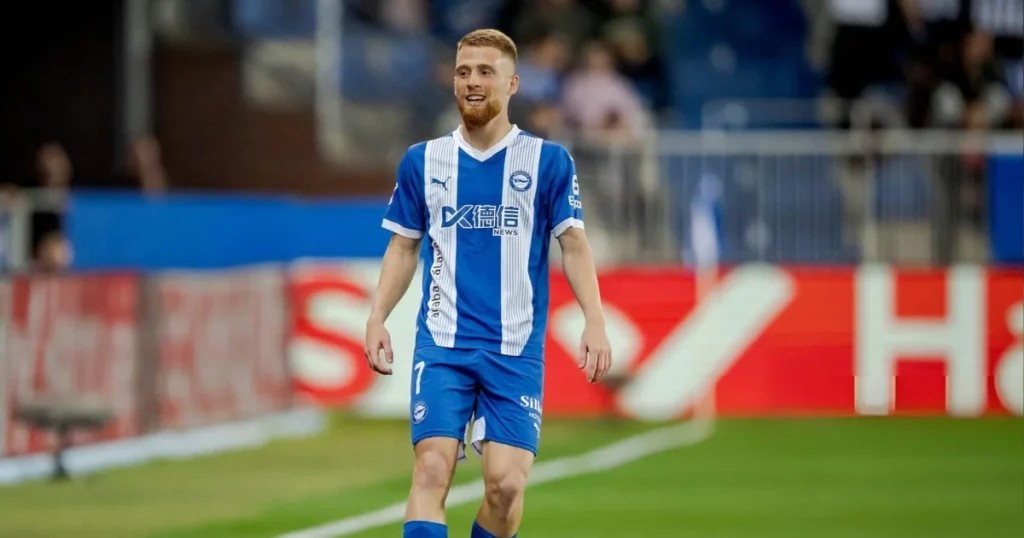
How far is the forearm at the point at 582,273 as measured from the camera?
305 inches

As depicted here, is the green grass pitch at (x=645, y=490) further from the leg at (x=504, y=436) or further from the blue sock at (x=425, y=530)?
the blue sock at (x=425, y=530)

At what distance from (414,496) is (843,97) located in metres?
15.6

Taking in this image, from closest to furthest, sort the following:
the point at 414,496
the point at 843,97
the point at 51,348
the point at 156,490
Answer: the point at 414,496 → the point at 156,490 → the point at 51,348 → the point at 843,97

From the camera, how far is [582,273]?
7824 millimetres

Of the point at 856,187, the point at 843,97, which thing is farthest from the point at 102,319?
the point at 843,97

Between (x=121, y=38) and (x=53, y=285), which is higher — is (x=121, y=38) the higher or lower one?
the higher one

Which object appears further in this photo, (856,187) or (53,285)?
(856,187)

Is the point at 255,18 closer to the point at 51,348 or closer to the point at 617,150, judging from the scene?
the point at 617,150

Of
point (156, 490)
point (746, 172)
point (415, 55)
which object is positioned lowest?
point (156, 490)

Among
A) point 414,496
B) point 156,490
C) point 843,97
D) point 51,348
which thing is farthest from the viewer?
point 843,97

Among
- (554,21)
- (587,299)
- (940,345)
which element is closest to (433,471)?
(587,299)

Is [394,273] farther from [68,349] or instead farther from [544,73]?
[544,73]

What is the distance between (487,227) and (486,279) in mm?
197

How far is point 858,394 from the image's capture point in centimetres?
1961
